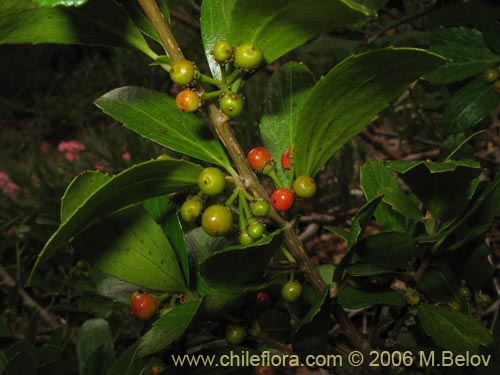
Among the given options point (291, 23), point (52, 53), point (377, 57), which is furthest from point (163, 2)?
point (52, 53)

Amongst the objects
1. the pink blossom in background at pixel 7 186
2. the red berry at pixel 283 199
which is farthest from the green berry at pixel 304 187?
the pink blossom in background at pixel 7 186

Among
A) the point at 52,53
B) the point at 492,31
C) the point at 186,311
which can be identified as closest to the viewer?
the point at 186,311

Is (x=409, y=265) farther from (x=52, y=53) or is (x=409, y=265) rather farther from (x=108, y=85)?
(x=52, y=53)

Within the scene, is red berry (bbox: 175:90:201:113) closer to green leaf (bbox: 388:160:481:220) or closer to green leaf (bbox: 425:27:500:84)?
green leaf (bbox: 388:160:481:220)

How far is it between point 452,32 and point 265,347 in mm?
733

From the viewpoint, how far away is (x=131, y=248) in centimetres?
68

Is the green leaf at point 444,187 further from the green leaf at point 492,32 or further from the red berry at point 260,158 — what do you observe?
the green leaf at point 492,32

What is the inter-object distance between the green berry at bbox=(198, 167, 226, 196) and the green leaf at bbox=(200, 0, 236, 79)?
16 cm

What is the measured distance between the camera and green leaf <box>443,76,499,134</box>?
1034mm

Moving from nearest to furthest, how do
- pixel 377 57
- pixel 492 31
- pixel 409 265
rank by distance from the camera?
pixel 377 57 → pixel 409 265 → pixel 492 31

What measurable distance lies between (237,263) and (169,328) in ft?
0.40

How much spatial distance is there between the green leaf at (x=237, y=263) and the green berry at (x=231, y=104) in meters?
0.16

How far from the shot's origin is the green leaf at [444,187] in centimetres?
Answer: 64

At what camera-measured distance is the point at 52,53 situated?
6605 mm
